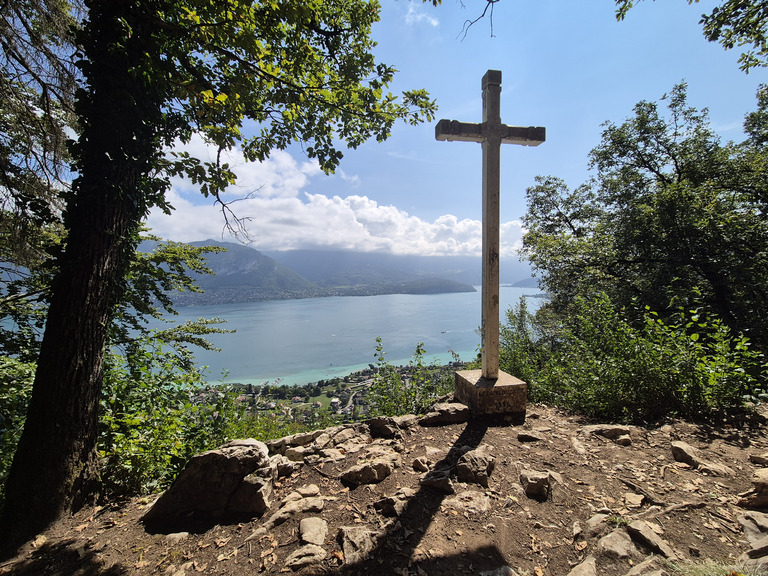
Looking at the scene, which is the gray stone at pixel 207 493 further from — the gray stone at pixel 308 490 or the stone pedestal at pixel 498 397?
the stone pedestal at pixel 498 397

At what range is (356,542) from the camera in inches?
75.4

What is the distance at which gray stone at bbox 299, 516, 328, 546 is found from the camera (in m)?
1.96

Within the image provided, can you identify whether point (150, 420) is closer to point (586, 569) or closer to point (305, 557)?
point (305, 557)

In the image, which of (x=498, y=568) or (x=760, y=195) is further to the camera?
(x=760, y=195)

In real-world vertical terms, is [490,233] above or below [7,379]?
above

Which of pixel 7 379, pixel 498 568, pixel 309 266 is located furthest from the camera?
pixel 309 266

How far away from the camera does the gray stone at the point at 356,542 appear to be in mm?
1823

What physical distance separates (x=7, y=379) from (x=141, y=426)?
4.42 ft

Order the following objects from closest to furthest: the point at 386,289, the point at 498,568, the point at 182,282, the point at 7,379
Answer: the point at 498,568 → the point at 7,379 → the point at 182,282 → the point at 386,289

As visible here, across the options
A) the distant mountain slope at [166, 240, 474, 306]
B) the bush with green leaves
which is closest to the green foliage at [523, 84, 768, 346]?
the bush with green leaves

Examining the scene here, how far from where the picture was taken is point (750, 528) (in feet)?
5.95

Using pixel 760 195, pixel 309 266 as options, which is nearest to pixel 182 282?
pixel 760 195

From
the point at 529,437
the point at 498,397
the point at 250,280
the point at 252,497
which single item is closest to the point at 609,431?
the point at 529,437

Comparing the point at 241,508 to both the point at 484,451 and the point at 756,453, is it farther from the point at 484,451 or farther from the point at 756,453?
the point at 756,453
